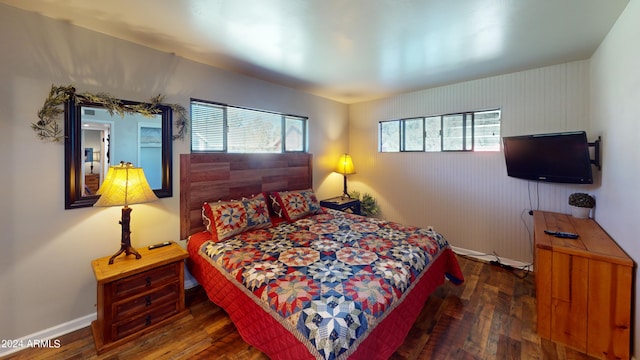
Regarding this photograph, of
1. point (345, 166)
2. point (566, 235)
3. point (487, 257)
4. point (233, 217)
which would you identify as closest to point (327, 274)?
point (233, 217)

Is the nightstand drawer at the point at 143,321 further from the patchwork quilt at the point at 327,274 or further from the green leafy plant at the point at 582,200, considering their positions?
the green leafy plant at the point at 582,200

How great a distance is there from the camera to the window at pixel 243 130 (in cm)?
282

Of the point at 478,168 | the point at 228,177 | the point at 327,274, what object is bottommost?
the point at 327,274

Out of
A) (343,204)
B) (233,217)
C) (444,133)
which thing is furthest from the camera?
(343,204)

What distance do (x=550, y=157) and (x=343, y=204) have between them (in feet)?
A: 8.29

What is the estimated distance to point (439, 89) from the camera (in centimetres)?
367

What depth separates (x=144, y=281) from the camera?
201 centimetres

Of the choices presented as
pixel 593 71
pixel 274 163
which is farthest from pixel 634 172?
pixel 274 163

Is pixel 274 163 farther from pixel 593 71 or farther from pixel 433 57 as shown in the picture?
pixel 593 71

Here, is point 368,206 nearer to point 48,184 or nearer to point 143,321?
point 143,321

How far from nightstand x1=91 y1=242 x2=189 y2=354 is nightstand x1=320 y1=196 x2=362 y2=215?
231 cm

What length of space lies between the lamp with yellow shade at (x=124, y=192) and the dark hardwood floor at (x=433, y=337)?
26.0 inches

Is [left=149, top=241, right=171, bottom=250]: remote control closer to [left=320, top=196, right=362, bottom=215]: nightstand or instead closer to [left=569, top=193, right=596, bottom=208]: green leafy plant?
[left=320, top=196, right=362, bottom=215]: nightstand

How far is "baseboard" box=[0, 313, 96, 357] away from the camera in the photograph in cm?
183
